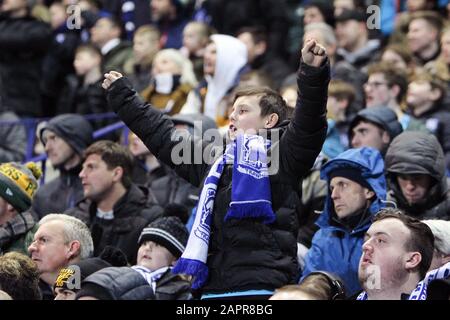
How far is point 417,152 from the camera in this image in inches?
349

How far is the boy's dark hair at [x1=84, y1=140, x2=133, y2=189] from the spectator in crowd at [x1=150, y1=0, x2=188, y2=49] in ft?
18.8

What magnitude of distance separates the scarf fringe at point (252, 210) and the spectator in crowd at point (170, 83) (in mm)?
5406

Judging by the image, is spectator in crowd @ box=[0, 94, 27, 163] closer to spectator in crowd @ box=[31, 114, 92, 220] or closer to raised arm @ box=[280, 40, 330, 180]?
spectator in crowd @ box=[31, 114, 92, 220]

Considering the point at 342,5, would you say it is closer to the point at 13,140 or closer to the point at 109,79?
the point at 13,140

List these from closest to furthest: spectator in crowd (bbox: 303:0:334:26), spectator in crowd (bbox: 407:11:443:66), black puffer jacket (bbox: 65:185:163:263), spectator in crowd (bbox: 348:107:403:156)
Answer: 1. black puffer jacket (bbox: 65:185:163:263)
2. spectator in crowd (bbox: 348:107:403:156)
3. spectator in crowd (bbox: 407:11:443:66)
4. spectator in crowd (bbox: 303:0:334:26)

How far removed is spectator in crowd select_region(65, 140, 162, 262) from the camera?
365 inches

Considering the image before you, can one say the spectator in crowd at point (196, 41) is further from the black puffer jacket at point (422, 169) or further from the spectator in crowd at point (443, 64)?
the black puffer jacket at point (422, 169)

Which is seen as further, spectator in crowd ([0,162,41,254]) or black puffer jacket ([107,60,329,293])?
spectator in crowd ([0,162,41,254])

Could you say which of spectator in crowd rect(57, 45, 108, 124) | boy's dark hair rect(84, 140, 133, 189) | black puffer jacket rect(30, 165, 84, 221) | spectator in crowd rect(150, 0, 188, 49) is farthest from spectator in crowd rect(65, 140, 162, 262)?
spectator in crowd rect(150, 0, 188, 49)

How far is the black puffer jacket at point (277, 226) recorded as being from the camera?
6719 mm

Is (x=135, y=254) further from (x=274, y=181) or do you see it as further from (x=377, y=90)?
(x=377, y=90)

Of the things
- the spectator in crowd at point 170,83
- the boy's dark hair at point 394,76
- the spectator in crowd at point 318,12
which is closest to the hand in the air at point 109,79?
the boy's dark hair at point 394,76

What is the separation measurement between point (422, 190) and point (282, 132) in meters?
2.09

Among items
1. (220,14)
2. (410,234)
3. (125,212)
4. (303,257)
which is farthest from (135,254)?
(220,14)
